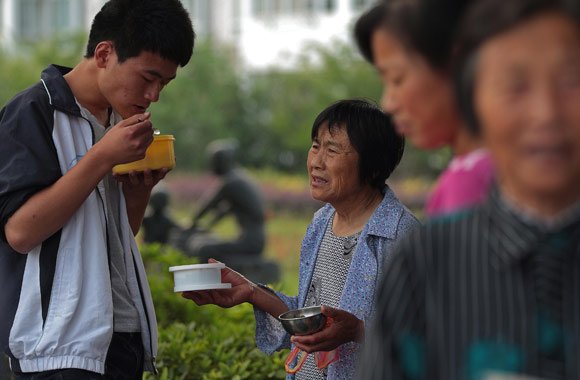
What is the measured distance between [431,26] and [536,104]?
30 centimetres

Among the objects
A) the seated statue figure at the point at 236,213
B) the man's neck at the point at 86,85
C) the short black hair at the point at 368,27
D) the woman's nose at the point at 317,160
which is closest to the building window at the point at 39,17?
the seated statue figure at the point at 236,213

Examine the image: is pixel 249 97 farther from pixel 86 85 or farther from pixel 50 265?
pixel 50 265

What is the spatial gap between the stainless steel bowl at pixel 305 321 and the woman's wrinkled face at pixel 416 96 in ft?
4.36

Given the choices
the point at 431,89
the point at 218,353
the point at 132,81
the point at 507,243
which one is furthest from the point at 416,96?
the point at 218,353

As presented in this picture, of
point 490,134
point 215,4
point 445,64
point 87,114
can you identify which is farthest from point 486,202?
point 215,4

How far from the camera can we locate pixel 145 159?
3252 mm

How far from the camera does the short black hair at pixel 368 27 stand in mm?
1884

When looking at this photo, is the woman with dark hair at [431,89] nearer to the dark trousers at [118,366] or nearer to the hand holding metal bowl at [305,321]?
the hand holding metal bowl at [305,321]

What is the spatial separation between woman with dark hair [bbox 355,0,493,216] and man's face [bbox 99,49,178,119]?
1416 mm

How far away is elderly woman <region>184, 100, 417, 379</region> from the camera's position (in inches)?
131

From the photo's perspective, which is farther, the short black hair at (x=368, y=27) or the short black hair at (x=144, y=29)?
the short black hair at (x=144, y=29)

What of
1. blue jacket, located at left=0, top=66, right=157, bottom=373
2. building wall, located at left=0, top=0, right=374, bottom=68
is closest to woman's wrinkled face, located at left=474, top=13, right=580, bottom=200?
blue jacket, located at left=0, top=66, right=157, bottom=373

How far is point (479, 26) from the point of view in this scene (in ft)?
5.03

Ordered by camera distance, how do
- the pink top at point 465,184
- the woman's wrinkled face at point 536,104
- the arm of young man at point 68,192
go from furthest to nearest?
the arm of young man at point 68,192 → the pink top at point 465,184 → the woman's wrinkled face at point 536,104
